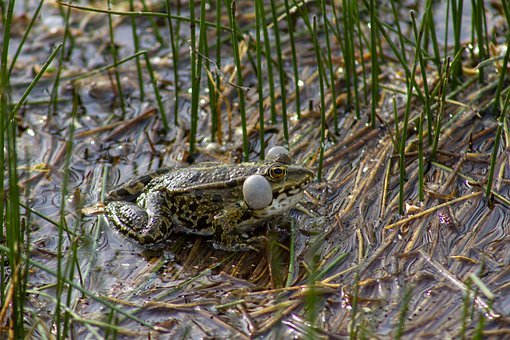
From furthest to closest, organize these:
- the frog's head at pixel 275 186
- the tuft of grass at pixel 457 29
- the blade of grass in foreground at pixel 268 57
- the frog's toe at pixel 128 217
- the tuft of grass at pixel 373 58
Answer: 1. the tuft of grass at pixel 457 29
2. the blade of grass in foreground at pixel 268 57
3. the tuft of grass at pixel 373 58
4. the frog's toe at pixel 128 217
5. the frog's head at pixel 275 186

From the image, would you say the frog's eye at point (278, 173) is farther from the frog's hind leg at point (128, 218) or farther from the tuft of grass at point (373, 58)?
the tuft of grass at point (373, 58)

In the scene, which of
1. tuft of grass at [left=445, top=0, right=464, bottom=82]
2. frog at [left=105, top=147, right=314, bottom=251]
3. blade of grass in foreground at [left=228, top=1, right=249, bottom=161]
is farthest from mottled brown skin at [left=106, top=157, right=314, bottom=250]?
tuft of grass at [left=445, top=0, right=464, bottom=82]

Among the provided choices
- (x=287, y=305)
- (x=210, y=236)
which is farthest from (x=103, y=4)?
(x=287, y=305)

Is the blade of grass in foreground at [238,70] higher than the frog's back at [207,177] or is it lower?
higher

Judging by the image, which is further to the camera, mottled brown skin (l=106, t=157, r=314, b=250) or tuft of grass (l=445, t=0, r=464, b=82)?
tuft of grass (l=445, t=0, r=464, b=82)

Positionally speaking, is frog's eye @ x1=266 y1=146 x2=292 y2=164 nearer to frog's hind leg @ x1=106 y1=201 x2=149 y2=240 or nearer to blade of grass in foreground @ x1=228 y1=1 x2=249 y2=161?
blade of grass in foreground @ x1=228 y1=1 x2=249 y2=161

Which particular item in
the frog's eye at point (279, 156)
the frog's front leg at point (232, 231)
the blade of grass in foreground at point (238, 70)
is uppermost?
the blade of grass in foreground at point (238, 70)

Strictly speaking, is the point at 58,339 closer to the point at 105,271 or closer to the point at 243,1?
the point at 105,271

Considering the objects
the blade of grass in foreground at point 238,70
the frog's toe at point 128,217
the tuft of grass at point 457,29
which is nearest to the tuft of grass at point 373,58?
the tuft of grass at point 457,29
